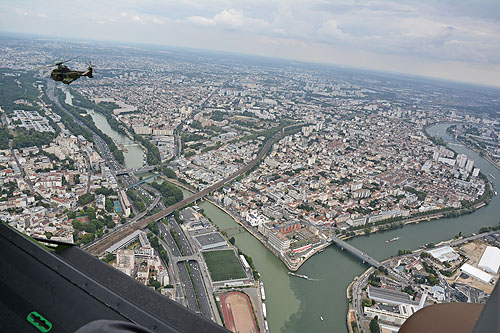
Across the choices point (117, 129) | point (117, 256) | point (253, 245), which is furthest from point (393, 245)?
point (117, 129)

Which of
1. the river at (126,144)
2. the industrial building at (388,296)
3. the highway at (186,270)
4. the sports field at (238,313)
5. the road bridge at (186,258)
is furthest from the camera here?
the river at (126,144)

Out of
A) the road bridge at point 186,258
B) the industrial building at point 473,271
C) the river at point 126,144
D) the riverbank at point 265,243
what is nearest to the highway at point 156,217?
the riverbank at point 265,243

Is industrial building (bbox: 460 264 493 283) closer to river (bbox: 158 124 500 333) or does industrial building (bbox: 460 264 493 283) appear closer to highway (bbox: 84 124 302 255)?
river (bbox: 158 124 500 333)

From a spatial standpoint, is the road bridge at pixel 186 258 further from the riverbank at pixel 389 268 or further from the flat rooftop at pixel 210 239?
the riverbank at pixel 389 268

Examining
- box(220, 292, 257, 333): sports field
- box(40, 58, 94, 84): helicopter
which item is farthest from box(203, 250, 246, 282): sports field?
box(40, 58, 94, 84): helicopter

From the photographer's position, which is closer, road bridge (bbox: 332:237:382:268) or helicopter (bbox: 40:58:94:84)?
helicopter (bbox: 40:58:94:84)
